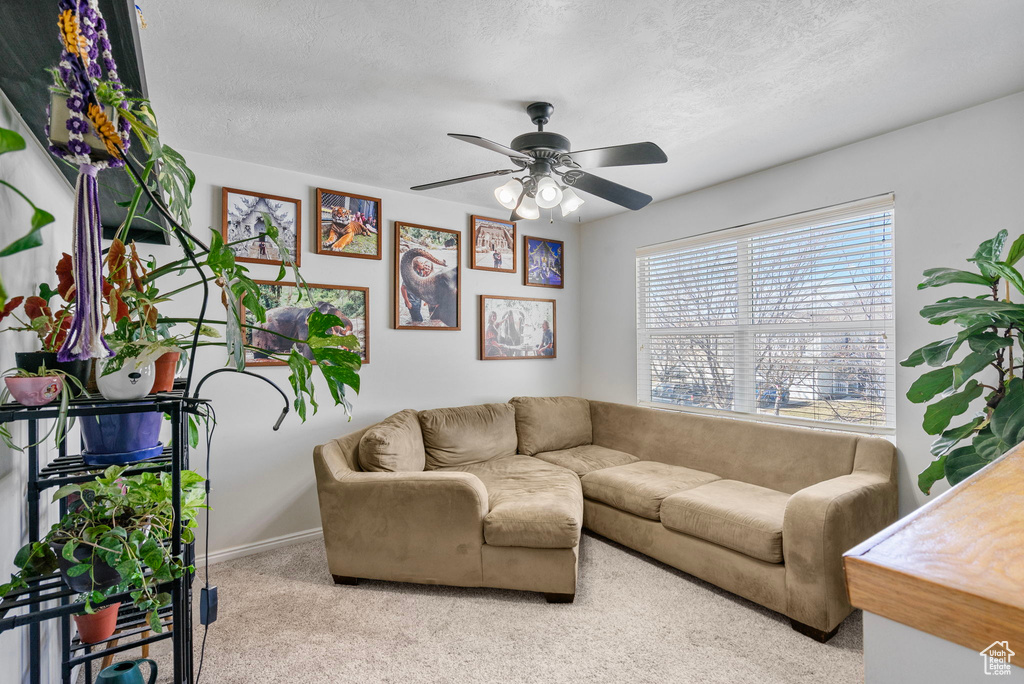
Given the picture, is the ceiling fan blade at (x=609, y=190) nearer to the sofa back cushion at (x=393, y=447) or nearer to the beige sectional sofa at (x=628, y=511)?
the beige sectional sofa at (x=628, y=511)

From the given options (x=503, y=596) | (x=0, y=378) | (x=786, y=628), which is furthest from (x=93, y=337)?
(x=786, y=628)

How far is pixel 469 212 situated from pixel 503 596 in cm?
282

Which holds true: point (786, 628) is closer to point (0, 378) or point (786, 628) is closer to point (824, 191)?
point (824, 191)

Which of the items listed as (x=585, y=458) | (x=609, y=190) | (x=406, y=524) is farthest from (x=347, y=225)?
(x=585, y=458)

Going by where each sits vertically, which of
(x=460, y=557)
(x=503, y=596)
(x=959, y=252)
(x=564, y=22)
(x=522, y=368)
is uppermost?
(x=564, y=22)

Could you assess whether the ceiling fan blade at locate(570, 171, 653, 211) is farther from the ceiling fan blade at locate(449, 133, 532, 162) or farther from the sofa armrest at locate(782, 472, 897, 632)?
the sofa armrest at locate(782, 472, 897, 632)

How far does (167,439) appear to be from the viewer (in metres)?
2.85

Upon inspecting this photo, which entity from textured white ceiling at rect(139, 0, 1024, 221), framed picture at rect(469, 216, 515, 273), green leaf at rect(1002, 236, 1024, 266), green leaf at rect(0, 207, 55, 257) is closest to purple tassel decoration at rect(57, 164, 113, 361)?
green leaf at rect(0, 207, 55, 257)

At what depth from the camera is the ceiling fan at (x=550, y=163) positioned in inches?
79.8

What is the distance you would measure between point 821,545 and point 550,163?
2.06 meters

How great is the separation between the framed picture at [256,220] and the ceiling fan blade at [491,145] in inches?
60.1

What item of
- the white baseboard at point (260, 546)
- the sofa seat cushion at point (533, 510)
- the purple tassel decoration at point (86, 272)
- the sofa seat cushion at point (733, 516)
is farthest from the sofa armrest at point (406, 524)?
the purple tassel decoration at point (86, 272)

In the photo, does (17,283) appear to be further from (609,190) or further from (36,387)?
(609,190)

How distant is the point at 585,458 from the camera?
3664 mm
